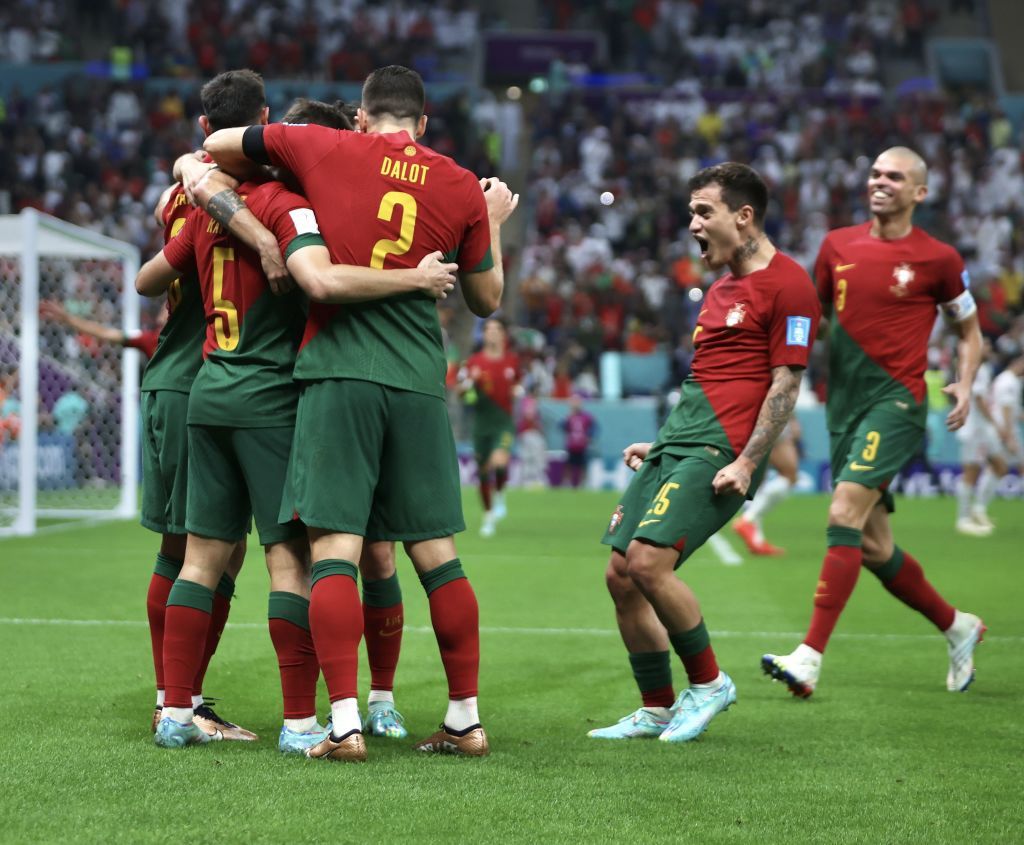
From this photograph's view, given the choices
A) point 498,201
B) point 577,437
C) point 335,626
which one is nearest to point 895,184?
point 498,201

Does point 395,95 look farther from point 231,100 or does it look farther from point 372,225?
point 231,100

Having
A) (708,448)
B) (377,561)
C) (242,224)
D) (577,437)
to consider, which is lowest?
(577,437)

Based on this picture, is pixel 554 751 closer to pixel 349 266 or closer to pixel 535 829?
pixel 535 829

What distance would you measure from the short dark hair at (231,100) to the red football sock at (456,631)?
176cm

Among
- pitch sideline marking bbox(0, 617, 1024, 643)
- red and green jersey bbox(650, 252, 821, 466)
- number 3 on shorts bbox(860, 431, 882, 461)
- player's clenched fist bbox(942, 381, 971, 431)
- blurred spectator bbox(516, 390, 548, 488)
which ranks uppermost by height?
red and green jersey bbox(650, 252, 821, 466)

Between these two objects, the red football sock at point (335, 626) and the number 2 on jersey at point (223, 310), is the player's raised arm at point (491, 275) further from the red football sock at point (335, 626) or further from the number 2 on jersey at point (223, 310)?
the red football sock at point (335, 626)

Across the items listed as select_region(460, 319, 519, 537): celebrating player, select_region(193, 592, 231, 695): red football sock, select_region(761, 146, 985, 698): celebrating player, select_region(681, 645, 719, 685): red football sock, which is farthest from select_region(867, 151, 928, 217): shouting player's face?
select_region(460, 319, 519, 537): celebrating player

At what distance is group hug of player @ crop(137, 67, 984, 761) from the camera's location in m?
4.52

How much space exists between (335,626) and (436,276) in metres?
1.15

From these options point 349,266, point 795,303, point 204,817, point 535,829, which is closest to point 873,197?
point 795,303

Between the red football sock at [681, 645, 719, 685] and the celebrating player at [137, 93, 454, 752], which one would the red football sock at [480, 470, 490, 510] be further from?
the celebrating player at [137, 93, 454, 752]

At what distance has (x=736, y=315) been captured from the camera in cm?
538

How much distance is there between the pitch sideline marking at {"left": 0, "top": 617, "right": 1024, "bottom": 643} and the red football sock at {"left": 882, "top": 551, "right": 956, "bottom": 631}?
4.86 ft

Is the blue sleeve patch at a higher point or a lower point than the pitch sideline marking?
higher
